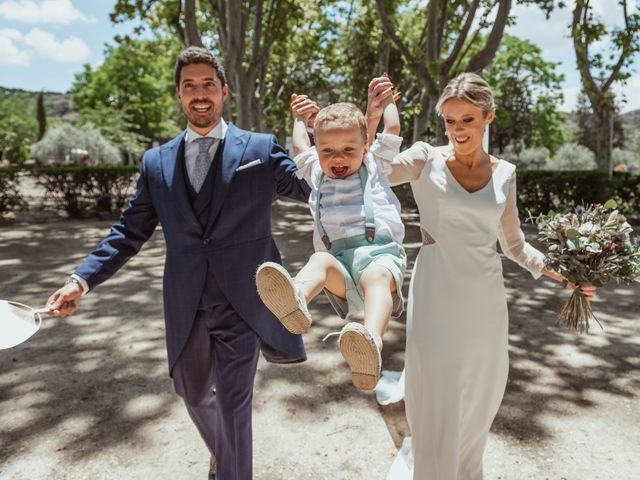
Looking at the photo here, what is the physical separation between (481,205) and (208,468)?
2470 millimetres

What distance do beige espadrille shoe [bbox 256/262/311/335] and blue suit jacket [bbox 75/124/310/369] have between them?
2.05 ft

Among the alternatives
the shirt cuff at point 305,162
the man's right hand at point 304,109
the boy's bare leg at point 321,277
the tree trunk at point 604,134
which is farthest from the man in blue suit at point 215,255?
the tree trunk at point 604,134

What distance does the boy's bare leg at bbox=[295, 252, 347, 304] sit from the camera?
8.02ft

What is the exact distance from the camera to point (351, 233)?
2709 mm

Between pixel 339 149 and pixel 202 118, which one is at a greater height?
pixel 202 118

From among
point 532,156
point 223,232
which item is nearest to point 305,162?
point 223,232

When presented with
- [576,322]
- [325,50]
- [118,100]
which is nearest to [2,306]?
[576,322]

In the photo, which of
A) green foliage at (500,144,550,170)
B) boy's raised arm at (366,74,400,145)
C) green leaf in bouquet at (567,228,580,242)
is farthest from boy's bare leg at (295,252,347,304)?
green foliage at (500,144,550,170)

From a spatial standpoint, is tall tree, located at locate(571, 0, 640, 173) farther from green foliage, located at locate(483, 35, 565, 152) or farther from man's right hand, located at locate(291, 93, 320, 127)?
green foliage, located at locate(483, 35, 565, 152)

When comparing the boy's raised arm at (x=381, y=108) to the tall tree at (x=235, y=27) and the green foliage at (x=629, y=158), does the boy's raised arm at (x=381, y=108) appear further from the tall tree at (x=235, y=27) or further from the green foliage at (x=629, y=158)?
the green foliage at (x=629, y=158)

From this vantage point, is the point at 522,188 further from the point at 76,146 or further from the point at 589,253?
the point at 76,146

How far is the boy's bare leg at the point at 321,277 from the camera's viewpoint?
2443 mm

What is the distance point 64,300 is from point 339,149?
163 cm

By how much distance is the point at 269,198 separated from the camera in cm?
313
